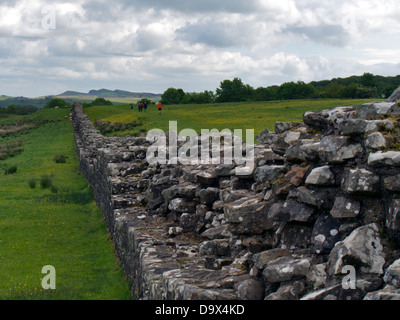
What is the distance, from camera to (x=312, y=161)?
5.59 m

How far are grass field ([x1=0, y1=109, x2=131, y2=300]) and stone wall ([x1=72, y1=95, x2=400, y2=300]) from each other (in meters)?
2.35

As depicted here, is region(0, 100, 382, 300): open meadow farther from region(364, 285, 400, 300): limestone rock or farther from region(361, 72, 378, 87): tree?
region(361, 72, 378, 87): tree

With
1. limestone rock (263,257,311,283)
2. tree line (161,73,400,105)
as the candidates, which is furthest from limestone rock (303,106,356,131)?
tree line (161,73,400,105)

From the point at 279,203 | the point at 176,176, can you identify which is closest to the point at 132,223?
the point at 176,176

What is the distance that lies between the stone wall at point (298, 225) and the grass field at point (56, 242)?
235cm

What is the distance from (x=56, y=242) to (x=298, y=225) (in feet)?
32.4

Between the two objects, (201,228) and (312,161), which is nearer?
(312,161)

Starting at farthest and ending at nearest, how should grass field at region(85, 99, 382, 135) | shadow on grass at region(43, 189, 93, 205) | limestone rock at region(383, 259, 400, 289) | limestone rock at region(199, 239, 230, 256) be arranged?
grass field at region(85, 99, 382, 135) < shadow on grass at region(43, 189, 93, 205) < limestone rock at region(199, 239, 230, 256) < limestone rock at region(383, 259, 400, 289)

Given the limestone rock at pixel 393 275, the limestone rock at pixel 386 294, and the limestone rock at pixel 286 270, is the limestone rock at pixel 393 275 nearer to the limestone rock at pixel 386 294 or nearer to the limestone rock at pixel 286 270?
the limestone rock at pixel 386 294

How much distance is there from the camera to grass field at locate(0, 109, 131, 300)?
9.36m

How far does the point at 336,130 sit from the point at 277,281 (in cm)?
212

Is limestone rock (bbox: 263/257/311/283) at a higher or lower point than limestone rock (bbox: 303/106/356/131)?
lower

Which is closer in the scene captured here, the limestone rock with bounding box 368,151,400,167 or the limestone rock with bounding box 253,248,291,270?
the limestone rock with bounding box 368,151,400,167
